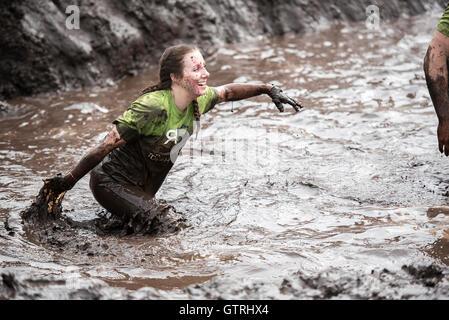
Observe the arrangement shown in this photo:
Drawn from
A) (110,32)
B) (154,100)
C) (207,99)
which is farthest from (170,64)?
(110,32)

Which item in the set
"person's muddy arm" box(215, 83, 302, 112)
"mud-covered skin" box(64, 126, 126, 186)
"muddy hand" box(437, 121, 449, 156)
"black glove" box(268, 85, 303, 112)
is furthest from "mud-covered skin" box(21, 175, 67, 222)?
"muddy hand" box(437, 121, 449, 156)

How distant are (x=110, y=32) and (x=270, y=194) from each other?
4.51 meters

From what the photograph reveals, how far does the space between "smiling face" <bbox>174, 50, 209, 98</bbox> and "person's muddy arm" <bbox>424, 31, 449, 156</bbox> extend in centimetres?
173

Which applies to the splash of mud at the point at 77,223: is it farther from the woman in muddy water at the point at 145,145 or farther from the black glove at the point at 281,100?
the black glove at the point at 281,100

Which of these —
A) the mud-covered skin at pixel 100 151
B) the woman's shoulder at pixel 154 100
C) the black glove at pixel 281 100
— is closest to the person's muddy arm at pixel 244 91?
the black glove at pixel 281 100

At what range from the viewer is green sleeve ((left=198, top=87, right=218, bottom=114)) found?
13.9 ft

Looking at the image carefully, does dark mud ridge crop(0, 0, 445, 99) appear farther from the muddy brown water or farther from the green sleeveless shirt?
the green sleeveless shirt

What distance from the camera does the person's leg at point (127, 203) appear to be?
4070mm

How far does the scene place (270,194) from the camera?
4.64 metres

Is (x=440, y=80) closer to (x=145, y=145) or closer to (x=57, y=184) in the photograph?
(x=145, y=145)

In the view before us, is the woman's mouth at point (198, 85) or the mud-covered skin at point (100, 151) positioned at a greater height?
the woman's mouth at point (198, 85)

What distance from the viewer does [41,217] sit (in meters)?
4.12
